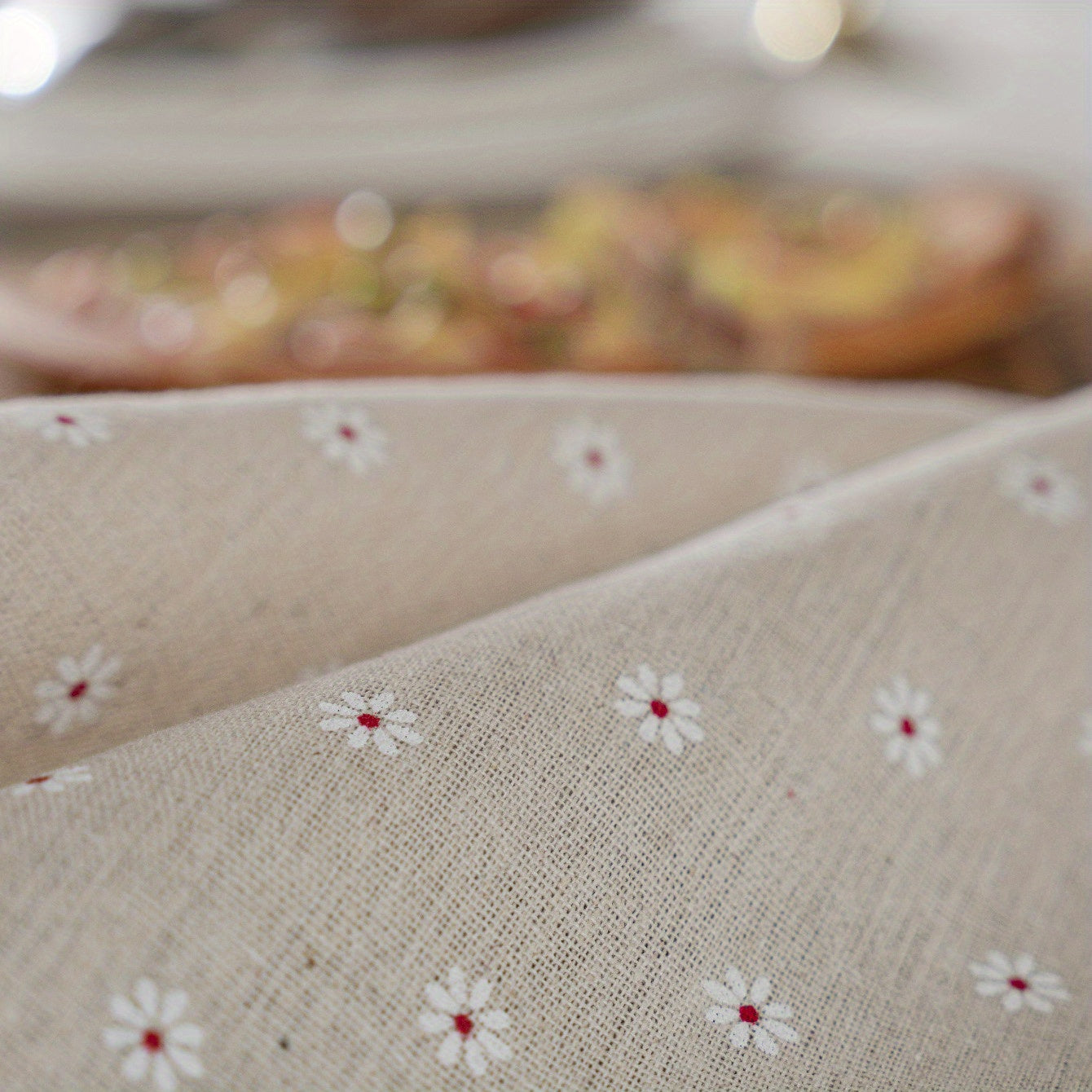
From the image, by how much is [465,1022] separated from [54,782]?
121mm

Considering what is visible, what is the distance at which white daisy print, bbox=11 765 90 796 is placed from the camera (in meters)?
0.24

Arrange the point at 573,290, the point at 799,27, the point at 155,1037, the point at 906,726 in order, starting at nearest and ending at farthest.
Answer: the point at 155,1037
the point at 906,726
the point at 573,290
the point at 799,27

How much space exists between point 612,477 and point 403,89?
1713 mm

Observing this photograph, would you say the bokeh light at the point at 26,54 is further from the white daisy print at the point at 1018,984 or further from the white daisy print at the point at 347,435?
the white daisy print at the point at 1018,984

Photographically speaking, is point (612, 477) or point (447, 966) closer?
point (447, 966)

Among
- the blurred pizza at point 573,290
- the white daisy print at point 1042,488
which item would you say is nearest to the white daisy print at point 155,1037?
the white daisy print at point 1042,488

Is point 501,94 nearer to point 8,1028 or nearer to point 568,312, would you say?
point 568,312

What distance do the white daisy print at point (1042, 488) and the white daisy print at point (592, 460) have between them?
15 centimetres

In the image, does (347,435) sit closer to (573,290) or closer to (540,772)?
(540,772)

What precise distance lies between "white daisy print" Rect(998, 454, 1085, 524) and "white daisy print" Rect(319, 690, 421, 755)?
26cm

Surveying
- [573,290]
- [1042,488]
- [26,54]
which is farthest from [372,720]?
[26,54]

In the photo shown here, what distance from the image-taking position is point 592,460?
39 cm

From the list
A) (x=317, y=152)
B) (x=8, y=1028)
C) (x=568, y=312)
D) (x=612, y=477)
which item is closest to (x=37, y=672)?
(x=8, y=1028)

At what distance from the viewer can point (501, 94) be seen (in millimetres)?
1848
